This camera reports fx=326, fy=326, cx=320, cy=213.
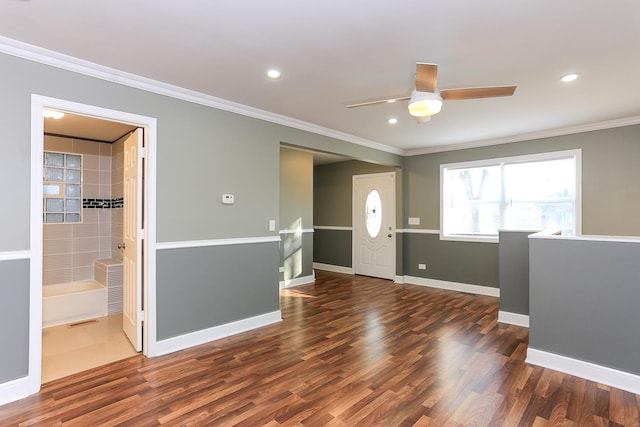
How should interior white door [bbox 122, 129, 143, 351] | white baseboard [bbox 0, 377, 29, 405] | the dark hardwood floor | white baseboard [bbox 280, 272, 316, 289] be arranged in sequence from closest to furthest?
the dark hardwood floor < white baseboard [bbox 0, 377, 29, 405] < interior white door [bbox 122, 129, 143, 351] < white baseboard [bbox 280, 272, 316, 289]

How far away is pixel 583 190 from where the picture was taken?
458cm

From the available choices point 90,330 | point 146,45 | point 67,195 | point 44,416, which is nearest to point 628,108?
point 146,45

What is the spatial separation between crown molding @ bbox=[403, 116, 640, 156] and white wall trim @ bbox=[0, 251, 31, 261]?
18.8 feet

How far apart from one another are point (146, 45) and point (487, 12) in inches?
92.4

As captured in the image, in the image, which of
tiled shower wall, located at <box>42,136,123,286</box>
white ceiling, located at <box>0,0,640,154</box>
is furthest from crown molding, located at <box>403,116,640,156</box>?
tiled shower wall, located at <box>42,136,123,286</box>

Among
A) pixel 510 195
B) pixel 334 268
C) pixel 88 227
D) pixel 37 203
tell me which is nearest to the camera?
pixel 37 203

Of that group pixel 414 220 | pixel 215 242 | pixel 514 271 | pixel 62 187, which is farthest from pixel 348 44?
pixel 62 187

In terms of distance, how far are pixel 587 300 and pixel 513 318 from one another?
4.73 feet

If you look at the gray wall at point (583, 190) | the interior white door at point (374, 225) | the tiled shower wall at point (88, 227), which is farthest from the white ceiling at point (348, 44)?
the interior white door at point (374, 225)

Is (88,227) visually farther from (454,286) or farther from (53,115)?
(454,286)

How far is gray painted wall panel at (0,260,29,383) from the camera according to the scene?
2342mm

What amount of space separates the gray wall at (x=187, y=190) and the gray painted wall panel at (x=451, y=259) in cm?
313

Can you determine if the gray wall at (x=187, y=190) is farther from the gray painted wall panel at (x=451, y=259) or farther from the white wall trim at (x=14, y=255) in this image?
the gray painted wall panel at (x=451, y=259)

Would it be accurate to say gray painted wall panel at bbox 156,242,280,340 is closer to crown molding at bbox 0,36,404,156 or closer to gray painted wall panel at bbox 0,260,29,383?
gray painted wall panel at bbox 0,260,29,383
